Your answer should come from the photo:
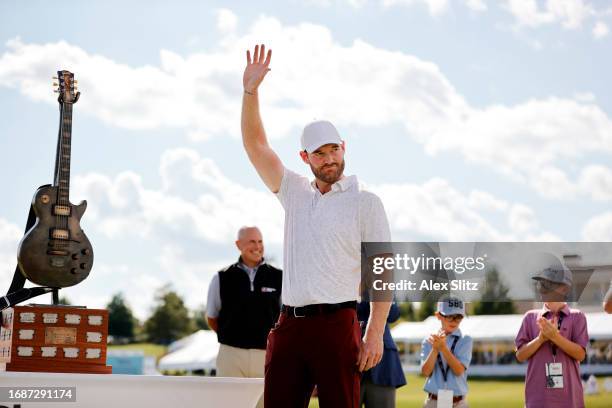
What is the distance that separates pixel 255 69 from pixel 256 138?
1.12 ft

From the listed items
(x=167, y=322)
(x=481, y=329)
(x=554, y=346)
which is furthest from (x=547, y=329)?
(x=167, y=322)

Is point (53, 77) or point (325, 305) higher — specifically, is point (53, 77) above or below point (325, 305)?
above

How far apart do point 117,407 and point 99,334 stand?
0.42 meters

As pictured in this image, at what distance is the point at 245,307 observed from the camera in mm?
7480

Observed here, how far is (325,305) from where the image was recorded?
12.8 feet

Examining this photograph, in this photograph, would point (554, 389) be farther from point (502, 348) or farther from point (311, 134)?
point (502, 348)

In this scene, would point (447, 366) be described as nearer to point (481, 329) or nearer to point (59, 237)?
point (59, 237)

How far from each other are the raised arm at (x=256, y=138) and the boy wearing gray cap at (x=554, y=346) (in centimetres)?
233

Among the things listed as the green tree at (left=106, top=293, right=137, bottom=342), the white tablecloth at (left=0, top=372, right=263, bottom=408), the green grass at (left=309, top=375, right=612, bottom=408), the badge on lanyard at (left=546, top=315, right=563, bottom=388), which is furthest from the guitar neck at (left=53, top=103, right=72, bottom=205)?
the green tree at (left=106, top=293, right=137, bottom=342)

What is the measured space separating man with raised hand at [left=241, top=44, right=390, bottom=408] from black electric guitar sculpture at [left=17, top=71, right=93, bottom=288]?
5.65ft

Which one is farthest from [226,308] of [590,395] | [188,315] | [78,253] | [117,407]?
[188,315]

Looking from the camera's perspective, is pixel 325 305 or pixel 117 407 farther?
pixel 117 407

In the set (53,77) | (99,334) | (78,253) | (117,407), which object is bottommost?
(117,407)

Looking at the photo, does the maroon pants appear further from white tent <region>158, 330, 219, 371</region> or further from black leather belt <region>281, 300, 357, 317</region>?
white tent <region>158, 330, 219, 371</region>
